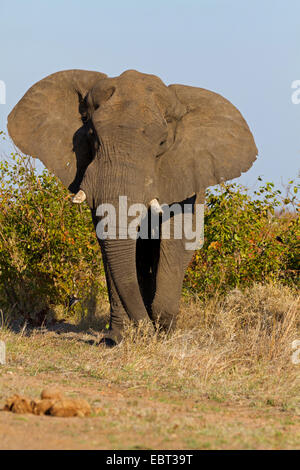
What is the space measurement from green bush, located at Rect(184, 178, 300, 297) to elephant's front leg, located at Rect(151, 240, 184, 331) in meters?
1.42

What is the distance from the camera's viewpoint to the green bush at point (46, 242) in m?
9.75

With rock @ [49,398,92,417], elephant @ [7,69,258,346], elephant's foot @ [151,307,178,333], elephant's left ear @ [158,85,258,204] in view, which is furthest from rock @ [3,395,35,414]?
elephant's foot @ [151,307,178,333]

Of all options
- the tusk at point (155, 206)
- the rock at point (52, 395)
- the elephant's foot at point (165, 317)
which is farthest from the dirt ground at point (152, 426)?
the elephant's foot at point (165, 317)

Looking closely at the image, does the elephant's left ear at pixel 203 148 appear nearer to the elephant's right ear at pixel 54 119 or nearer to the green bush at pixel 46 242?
the elephant's right ear at pixel 54 119

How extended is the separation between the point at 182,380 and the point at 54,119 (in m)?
3.75

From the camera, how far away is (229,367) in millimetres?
6680

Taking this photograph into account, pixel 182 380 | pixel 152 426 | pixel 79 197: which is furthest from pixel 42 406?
pixel 79 197

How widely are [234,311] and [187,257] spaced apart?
3.25ft

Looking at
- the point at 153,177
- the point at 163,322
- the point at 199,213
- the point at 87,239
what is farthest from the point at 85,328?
the point at 153,177

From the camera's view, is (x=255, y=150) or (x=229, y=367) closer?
(x=229, y=367)

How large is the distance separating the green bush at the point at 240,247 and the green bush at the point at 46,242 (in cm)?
154

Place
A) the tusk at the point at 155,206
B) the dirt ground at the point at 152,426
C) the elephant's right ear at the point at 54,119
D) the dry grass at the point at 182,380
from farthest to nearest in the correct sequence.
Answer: the elephant's right ear at the point at 54,119 < the tusk at the point at 155,206 < the dry grass at the point at 182,380 < the dirt ground at the point at 152,426

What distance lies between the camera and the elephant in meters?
7.05

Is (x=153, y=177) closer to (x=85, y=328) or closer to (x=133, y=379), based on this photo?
(x=133, y=379)
